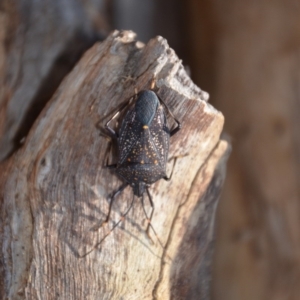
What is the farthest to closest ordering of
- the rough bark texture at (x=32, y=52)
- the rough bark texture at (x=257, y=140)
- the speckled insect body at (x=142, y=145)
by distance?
the rough bark texture at (x=257, y=140), the rough bark texture at (x=32, y=52), the speckled insect body at (x=142, y=145)

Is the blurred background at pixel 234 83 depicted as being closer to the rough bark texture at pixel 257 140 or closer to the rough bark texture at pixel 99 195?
the rough bark texture at pixel 257 140

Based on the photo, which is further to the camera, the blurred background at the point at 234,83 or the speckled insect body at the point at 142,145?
the blurred background at the point at 234,83

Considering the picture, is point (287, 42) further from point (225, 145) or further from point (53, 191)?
point (53, 191)

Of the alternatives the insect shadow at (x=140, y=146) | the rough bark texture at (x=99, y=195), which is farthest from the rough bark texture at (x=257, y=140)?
the insect shadow at (x=140, y=146)

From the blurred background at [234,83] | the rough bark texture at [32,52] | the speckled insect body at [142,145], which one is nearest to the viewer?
the speckled insect body at [142,145]

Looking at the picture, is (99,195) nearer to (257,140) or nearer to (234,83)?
(257,140)

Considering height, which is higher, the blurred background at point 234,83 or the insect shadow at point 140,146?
the blurred background at point 234,83

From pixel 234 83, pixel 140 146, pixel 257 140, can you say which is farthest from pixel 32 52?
pixel 257 140
